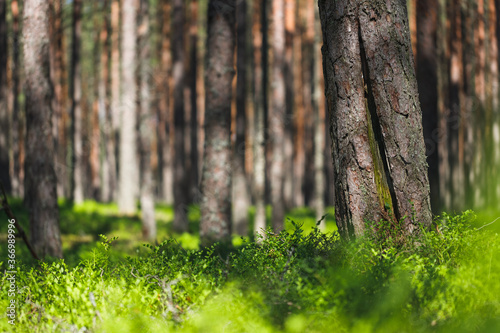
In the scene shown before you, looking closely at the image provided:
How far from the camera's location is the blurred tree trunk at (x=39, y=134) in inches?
269

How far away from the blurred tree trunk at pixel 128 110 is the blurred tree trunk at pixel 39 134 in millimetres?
8149

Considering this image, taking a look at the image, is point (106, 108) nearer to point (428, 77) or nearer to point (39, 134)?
point (39, 134)

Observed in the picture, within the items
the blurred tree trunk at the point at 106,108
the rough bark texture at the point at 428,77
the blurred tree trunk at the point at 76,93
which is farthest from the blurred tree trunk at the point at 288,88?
the blurred tree trunk at the point at 106,108

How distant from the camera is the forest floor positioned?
2.79m

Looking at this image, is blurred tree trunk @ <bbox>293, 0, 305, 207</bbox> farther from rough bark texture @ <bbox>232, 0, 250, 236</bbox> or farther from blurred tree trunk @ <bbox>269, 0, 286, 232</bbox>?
blurred tree trunk @ <bbox>269, 0, 286, 232</bbox>

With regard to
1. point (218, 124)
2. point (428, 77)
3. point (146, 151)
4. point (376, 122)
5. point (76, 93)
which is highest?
point (76, 93)

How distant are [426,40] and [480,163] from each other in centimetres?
1902

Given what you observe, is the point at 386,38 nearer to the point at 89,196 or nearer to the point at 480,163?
the point at 480,163

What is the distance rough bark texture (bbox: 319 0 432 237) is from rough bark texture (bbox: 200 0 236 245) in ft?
11.6

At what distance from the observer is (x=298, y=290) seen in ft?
9.77

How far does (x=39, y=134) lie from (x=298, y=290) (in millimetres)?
5446

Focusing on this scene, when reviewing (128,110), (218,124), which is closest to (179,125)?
(128,110)

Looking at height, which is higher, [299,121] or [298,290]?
[299,121]

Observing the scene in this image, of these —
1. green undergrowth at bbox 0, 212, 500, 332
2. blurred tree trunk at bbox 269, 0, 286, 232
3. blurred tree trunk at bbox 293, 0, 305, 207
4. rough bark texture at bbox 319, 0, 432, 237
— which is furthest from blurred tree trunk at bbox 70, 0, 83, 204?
rough bark texture at bbox 319, 0, 432, 237
